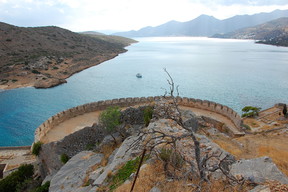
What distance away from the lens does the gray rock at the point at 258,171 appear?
4.94 m

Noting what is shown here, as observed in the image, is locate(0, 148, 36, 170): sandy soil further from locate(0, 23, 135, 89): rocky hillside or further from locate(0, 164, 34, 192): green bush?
locate(0, 23, 135, 89): rocky hillside

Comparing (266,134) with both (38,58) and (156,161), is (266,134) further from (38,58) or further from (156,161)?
(38,58)

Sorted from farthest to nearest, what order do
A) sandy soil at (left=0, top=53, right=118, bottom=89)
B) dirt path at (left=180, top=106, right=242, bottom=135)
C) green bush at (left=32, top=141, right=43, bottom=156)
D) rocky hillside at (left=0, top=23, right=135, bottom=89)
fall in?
rocky hillside at (left=0, top=23, right=135, bottom=89), sandy soil at (left=0, top=53, right=118, bottom=89), dirt path at (left=180, top=106, right=242, bottom=135), green bush at (left=32, top=141, right=43, bottom=156)

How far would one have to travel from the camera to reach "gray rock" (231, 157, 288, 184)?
16.2 feet

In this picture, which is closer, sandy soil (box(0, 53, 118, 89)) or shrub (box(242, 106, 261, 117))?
shrub (box(242, 106, 261, 117))

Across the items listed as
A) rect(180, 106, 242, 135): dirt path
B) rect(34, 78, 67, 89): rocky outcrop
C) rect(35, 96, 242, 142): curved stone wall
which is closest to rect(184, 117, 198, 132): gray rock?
rect(180, 106, 242, 135): dirt path

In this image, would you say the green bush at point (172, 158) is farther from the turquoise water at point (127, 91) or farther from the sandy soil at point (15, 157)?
the turquoise water at point (127, 91)

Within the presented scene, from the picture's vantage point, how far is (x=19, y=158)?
17.6 meters

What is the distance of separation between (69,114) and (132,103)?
513cm

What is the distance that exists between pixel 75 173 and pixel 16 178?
6584 millimetres

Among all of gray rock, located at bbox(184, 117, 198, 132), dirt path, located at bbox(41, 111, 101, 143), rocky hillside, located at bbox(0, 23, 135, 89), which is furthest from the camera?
rocky hillside, located at bbox(0, 23, 135, 89)

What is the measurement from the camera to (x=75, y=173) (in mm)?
10328

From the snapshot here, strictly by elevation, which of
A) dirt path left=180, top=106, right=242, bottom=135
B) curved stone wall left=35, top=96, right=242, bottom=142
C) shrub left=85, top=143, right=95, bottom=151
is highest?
curved stone wall left=35, top=96, right=242, bottom=142

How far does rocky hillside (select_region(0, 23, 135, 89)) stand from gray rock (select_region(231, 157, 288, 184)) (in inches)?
1525
